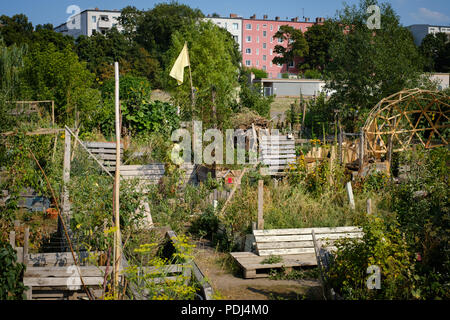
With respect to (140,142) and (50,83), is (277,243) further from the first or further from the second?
(50,83)

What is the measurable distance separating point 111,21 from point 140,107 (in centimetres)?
6131

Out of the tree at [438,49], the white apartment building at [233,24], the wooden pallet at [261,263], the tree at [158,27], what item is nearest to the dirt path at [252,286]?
the wooden pallet at [261,263]

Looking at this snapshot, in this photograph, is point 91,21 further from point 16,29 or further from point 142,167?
point 142,167

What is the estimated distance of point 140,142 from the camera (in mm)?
11711

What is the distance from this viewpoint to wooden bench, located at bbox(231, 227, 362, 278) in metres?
6.29

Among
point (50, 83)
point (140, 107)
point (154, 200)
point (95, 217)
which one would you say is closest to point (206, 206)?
point (154, 200)

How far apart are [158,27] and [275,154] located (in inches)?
1788

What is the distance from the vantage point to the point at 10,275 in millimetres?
3936

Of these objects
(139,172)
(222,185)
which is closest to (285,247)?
(222,185)

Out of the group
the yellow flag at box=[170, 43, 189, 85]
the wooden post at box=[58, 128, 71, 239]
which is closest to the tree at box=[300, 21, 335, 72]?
the yellow flag at box=[170, 43, 189, 85]

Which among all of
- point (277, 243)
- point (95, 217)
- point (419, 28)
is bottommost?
point (277, 243)

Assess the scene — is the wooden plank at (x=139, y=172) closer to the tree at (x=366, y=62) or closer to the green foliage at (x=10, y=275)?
the green foliage at (x=10, y=275)

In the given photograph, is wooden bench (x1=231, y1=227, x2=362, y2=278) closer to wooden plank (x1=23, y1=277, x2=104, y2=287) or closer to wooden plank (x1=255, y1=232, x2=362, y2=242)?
wooden plank (x1=255, y1=232, x2=362, y2=242)

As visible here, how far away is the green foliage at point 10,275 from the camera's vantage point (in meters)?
3.89
